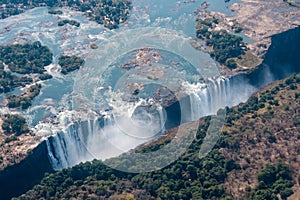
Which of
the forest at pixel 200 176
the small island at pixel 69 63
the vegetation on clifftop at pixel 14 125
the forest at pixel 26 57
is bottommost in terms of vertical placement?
the forest at pixel 200 176

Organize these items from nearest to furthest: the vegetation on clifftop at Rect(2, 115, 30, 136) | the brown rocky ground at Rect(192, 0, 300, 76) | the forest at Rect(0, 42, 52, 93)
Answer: the vegetation on clifftop at Rect(2, 115, 30, 136) < the forest at Rect(0, 42, 52, 93) < the brown rocky ground at Rect(192, 0, 300, 76)

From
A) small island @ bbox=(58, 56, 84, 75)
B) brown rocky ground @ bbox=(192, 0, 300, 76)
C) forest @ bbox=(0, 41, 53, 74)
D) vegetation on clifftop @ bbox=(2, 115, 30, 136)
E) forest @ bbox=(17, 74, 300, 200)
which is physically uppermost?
forest @ bbox=(0, 41, 53, 74)

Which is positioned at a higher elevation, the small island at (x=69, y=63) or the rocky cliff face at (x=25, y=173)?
the small island at (x=69, y=63)

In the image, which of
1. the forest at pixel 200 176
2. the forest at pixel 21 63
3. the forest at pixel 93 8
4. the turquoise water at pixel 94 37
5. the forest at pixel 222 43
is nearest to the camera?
the forest at pixel 200 176

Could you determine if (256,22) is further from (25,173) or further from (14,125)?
(25,173)

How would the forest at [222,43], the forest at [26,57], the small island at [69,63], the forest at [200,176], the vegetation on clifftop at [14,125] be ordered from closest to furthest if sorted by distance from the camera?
the forest at [200,176] < the vegetation on clifftop at [14,125] < the small island at [69,63] < the forest at [26,57] < the forest at [222,43]

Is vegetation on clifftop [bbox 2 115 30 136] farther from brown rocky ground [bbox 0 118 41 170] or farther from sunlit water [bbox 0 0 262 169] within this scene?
sunlit water [bbox 0 0 262 169]

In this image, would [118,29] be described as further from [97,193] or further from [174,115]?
[97,193]

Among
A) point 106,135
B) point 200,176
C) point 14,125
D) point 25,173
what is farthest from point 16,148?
point 200,176

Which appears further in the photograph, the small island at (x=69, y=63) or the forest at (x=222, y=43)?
the forest at (x=222, y=43)

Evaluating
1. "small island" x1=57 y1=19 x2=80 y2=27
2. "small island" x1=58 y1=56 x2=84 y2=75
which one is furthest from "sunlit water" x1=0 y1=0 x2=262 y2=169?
"small island" x1=58 y1=56 x2=84 y2=75

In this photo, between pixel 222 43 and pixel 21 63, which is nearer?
pixel 21 63

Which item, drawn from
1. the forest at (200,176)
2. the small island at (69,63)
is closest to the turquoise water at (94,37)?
the small island at (69,63)

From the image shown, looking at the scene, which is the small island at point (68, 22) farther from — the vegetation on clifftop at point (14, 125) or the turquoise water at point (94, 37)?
the vegetation on clifftop at point (14, 125)
